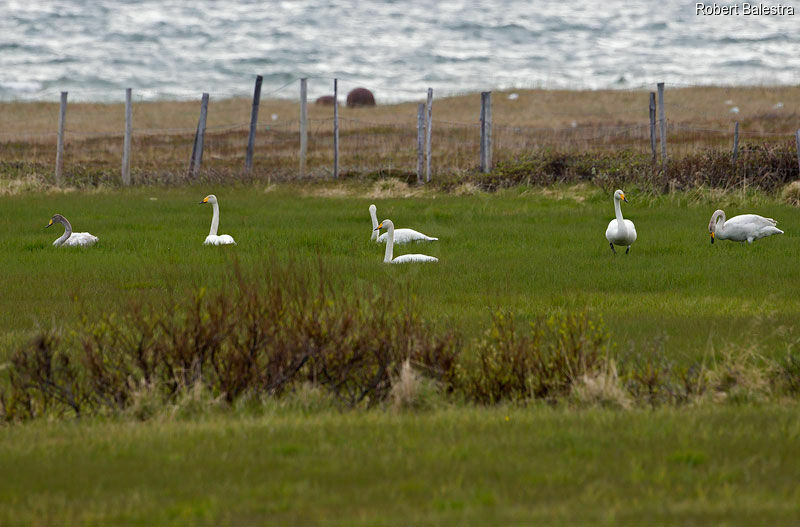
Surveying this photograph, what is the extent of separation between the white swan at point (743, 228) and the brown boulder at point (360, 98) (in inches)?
2713

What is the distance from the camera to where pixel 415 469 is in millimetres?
5922

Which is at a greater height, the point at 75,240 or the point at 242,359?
the point at 75,240

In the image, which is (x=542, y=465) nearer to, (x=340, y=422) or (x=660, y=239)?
(x=340, y=422)

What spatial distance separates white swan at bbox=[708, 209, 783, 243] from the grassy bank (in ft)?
30.9

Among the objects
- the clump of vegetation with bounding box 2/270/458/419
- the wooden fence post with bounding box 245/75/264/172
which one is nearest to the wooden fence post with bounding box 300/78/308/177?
the wooden fence post with bounding box 245/75/264/172

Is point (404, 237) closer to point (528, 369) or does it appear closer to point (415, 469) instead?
point (528, 369)

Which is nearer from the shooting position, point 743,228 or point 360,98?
point 743,228

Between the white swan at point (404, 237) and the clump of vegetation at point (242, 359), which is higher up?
the white swan at point (404, 237)

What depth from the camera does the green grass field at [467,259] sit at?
11.0 metres

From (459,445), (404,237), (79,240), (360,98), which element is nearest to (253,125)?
(79,240)

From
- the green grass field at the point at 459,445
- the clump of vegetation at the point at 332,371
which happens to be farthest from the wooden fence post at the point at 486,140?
the clump of vegetation at the point at 332,371

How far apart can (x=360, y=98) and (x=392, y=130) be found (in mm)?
25970

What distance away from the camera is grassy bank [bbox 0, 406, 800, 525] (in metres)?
5.15

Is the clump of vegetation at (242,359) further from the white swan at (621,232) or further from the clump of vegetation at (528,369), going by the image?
the white swan at (621,232)
